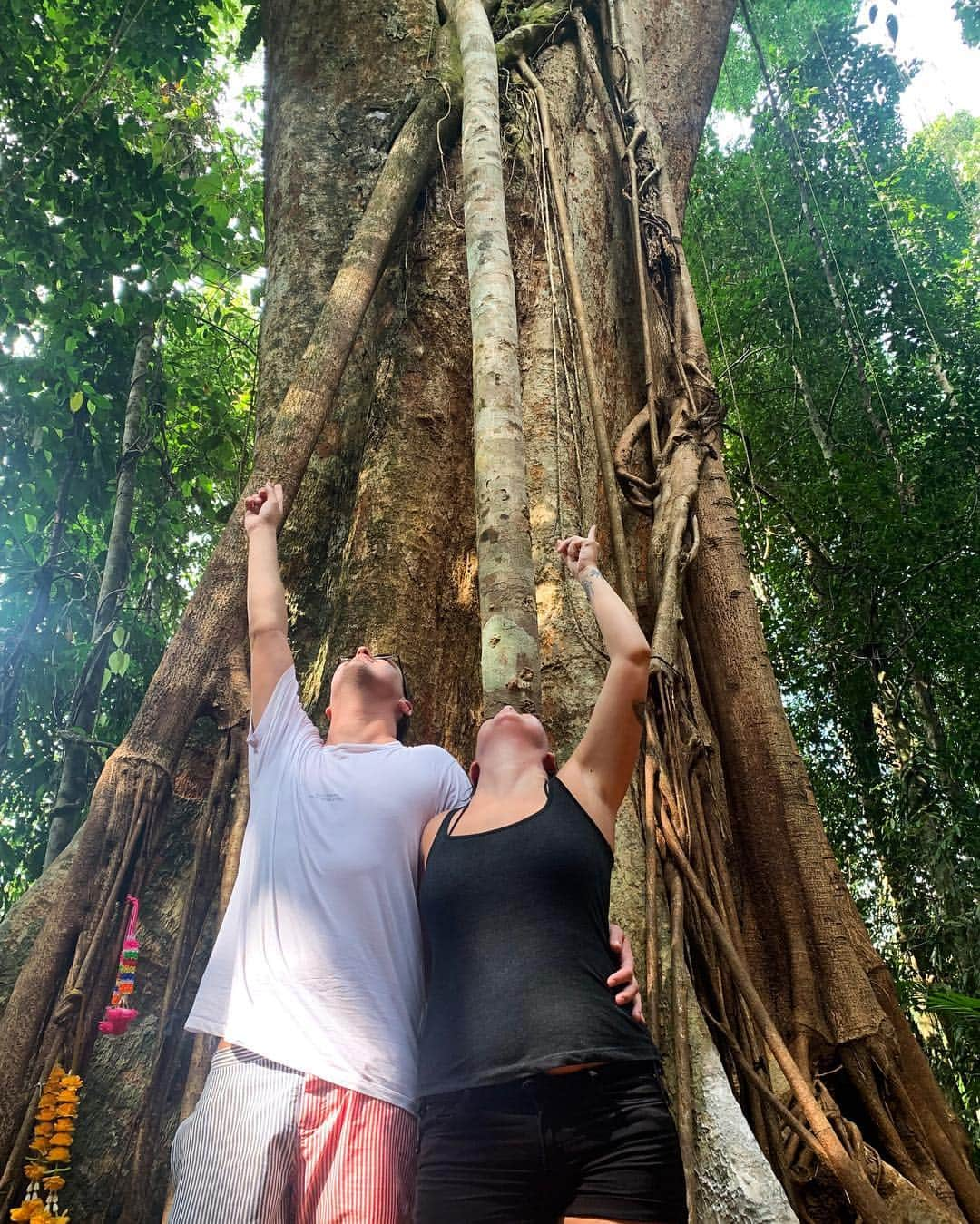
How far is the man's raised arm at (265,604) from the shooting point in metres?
2.08

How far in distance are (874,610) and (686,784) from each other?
338cm

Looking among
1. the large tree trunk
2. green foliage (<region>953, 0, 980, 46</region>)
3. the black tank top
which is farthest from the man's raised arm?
green foliage (<region>953, 0, 980, 46</region>)

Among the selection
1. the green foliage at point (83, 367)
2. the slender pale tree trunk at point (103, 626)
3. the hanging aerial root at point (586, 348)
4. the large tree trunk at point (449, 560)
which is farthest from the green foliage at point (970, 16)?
the slender pale tree trunk at point (103, 626)

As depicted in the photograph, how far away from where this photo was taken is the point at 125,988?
7.21 ft

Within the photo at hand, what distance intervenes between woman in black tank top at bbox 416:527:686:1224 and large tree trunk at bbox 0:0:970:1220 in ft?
2.31

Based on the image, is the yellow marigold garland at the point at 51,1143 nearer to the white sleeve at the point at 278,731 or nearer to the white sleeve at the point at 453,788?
the white sleeve at the point at 278,731

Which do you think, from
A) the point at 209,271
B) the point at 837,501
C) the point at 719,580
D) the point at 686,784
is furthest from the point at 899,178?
the point at 686,784

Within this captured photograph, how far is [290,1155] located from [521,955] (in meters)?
0.47

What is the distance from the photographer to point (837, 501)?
5.75 m

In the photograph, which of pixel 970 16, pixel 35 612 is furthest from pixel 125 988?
pixel 970 16

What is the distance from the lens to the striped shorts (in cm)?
141

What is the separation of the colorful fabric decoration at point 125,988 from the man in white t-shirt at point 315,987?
62 cm

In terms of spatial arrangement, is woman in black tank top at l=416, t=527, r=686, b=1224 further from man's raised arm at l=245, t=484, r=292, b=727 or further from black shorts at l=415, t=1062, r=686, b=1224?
man's raised arm at l=245, t=484, r=292, b=727

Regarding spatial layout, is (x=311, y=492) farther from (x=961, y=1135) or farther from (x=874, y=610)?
(x=874, y=610)
